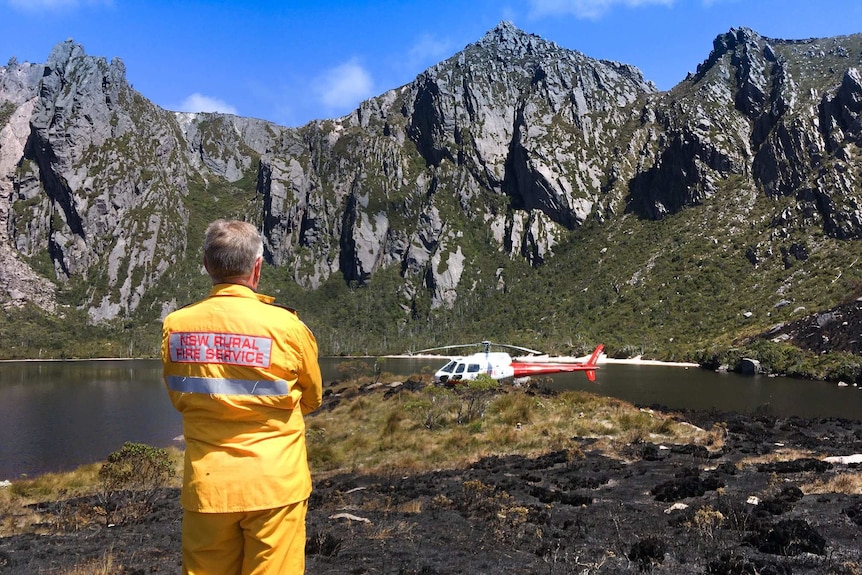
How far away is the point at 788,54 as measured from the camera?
611 feet

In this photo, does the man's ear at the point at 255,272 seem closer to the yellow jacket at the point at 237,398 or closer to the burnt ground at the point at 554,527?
the yellow jacket at the point at 237,398

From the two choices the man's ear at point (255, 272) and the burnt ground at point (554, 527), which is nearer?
Result: the man's ear at point (255, 272)

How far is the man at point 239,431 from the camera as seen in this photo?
2.77 meters

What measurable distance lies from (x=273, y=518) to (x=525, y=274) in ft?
653

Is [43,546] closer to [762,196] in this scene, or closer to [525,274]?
[762,196]

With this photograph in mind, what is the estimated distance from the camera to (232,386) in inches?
111

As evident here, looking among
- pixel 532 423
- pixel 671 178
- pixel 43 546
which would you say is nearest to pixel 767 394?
pixel 532 423

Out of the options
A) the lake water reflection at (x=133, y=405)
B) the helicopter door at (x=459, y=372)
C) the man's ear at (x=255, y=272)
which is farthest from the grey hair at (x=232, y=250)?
the lake water reflection at (x=133, y=405)

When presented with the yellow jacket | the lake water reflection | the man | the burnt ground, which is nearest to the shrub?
the burnt ground

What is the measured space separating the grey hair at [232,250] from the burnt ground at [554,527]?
5030 millimetres

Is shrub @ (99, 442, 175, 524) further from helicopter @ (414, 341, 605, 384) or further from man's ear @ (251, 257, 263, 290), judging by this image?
helicopter @ (414, 341, 605, 384)

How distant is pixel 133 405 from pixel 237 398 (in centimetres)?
5993

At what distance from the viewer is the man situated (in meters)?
2.77

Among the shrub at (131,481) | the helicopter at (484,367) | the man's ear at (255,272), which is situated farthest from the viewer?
the helicopter at (484,367)
